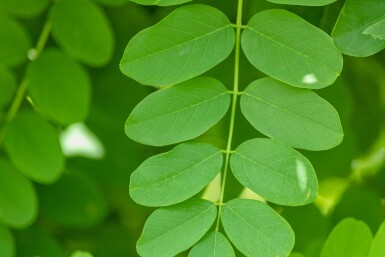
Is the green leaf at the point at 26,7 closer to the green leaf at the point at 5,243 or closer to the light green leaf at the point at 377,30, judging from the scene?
the green leaf at the point at 5,243

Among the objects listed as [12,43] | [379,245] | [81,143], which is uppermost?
[12,43]

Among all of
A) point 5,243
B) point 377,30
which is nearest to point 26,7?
point 5,243

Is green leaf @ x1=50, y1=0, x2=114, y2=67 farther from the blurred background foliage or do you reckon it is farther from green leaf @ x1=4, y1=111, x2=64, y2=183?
green leaf @ x1=4, y1=111, x2=64, y2=183

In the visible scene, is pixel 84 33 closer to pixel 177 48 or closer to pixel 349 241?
pixel 177 48

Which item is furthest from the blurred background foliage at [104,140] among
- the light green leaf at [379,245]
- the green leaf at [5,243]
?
the light green leaf at [379,245]

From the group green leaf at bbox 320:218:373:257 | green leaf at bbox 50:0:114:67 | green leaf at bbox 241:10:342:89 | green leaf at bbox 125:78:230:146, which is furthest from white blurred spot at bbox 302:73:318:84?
green leaf at bbox 50:0:114:67

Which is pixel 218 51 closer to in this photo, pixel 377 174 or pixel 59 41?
pixel 59 41
